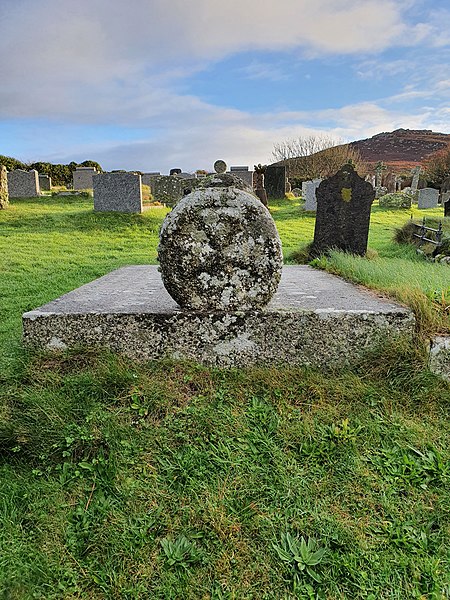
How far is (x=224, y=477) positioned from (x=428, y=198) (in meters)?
25.2

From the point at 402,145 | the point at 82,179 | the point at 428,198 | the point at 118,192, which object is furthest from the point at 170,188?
the point at 402,145

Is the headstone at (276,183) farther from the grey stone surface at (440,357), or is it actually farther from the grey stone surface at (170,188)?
the grey stone surface at (440,357)

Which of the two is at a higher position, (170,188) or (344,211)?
(170,188)

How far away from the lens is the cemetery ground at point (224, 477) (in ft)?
→ 7.73

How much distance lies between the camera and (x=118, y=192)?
52.9 feet

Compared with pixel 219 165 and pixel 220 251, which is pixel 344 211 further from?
pixel 220 251

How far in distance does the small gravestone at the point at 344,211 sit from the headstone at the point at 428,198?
1757cm

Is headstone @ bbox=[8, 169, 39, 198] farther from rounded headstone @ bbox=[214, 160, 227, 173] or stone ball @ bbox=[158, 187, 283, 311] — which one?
stone ball @ bbox=[158, 187, 283, 311]

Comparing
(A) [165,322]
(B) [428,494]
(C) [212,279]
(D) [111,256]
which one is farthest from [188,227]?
(D) [111,256]

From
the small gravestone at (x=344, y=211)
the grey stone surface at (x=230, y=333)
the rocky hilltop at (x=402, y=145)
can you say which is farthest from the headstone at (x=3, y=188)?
the rocky hilltop at (x=402, y=145)

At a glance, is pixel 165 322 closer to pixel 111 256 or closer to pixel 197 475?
pixel 197 475

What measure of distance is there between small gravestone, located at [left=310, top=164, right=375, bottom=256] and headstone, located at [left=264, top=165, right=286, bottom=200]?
15.3 metres

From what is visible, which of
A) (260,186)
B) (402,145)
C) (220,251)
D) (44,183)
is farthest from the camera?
(402,145)

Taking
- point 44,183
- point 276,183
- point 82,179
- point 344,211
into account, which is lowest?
point 344,211
